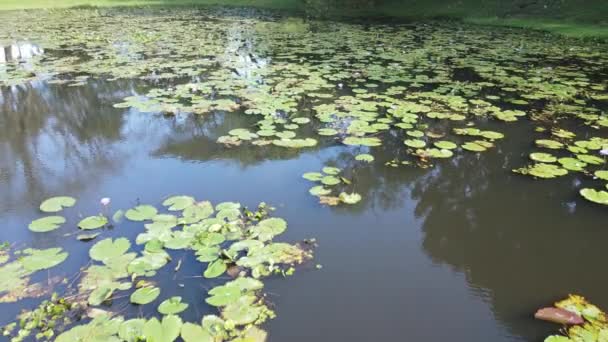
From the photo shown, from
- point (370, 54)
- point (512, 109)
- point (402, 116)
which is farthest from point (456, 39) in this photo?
point (402, 116)

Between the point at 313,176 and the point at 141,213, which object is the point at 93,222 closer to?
the point at 141,213

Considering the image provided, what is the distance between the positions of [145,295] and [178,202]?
1.17m

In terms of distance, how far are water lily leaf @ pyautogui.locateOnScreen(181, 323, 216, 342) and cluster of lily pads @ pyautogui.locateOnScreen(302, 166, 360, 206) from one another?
1713 millimetres

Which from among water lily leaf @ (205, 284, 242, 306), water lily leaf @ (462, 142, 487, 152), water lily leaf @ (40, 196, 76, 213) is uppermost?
water lily leaf @ (462, 142, 487, 152)

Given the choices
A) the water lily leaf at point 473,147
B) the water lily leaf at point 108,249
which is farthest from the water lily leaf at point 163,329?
the water lily leaf at point 473,147

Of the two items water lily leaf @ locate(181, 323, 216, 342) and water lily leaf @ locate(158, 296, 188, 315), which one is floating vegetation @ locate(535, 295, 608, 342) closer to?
water lily leaf @ locate(181, 323, 216, 342)

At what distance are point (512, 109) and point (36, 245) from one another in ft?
20.6

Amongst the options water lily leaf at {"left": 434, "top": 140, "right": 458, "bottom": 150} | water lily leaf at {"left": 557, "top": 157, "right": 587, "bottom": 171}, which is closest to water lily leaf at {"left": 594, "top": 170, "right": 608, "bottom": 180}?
water lily leaf at {"left": 557, "top": 157, "right": 587, "bottom": 171}

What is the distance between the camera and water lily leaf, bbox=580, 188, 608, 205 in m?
3.48

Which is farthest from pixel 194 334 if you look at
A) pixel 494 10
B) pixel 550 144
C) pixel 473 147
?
pixel 494 10

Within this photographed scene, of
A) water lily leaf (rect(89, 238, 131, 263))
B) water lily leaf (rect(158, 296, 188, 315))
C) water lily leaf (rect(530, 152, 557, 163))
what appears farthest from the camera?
water lily leaf (rect(530, 152, 557, 163))

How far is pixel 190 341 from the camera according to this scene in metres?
2.13

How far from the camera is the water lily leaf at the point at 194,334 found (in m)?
2.15

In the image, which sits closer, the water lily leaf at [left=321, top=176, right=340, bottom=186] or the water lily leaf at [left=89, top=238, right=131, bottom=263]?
the water lily leaf at [left=89, top=238, right=131, bottom=263]
